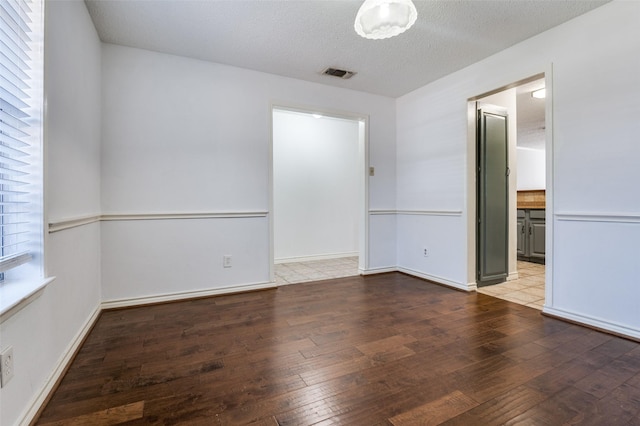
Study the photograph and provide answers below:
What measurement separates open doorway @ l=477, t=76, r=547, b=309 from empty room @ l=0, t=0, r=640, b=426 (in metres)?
0.06

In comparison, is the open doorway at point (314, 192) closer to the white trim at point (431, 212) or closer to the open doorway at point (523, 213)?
the white trim at point (431, 212)

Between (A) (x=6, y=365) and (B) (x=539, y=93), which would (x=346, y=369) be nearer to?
(A) (x=6, y=365)

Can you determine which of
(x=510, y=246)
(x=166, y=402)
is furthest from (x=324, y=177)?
(x=166, y=402)

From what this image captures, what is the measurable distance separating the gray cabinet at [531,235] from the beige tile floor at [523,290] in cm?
74

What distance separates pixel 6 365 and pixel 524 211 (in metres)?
6.05

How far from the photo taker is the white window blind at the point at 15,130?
122cm

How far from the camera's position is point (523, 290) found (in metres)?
3.29

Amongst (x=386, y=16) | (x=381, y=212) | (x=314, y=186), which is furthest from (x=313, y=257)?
(x=386, y=16)

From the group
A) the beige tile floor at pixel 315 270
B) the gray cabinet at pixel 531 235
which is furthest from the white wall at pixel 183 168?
the gray cabinet at pixel 531 235

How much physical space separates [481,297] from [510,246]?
1093 mm

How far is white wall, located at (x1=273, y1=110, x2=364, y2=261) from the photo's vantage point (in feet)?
16.0

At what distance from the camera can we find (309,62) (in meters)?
3.06

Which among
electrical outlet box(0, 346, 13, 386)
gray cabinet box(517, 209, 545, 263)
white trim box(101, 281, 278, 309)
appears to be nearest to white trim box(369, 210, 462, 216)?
white trim box(101, 281, 278, 309)

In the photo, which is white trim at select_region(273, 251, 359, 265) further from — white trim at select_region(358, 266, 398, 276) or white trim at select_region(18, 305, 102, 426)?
white trim at select_region(18, 305, 102, 426)
